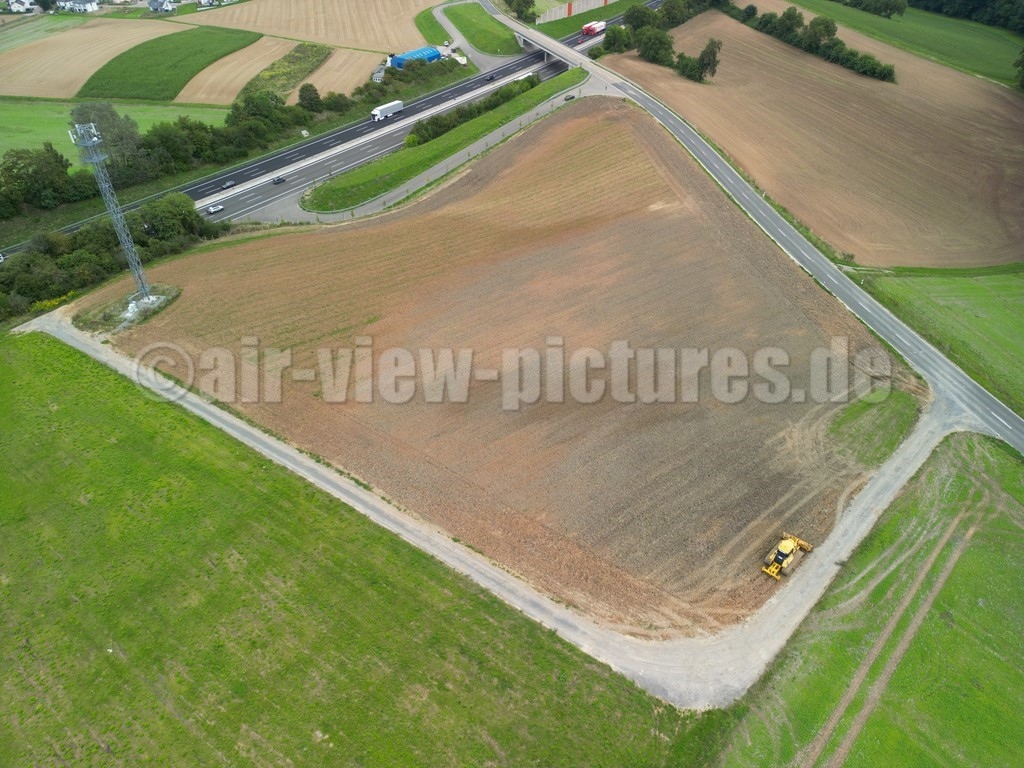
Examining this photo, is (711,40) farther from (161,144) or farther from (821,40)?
(161,144)

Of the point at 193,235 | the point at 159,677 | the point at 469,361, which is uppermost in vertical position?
the point at 193,235

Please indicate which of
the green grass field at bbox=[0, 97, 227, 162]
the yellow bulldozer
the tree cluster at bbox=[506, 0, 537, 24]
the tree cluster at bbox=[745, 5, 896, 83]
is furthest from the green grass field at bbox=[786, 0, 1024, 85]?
the green grass field at bbox=[0, 97, 227, 162]

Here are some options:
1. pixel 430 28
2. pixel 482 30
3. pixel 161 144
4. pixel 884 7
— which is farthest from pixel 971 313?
pixel 430 28

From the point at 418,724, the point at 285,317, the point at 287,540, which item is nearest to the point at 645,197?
the point at 285,317

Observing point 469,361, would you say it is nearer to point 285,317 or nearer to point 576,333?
point 576,333

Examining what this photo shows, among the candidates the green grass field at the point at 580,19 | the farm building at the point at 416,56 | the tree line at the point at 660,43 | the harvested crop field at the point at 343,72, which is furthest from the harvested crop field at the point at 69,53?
the tree line at the point at 660,43

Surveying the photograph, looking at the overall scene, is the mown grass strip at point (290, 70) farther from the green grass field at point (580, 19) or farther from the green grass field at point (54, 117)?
the green grass field at point (580, 19)
